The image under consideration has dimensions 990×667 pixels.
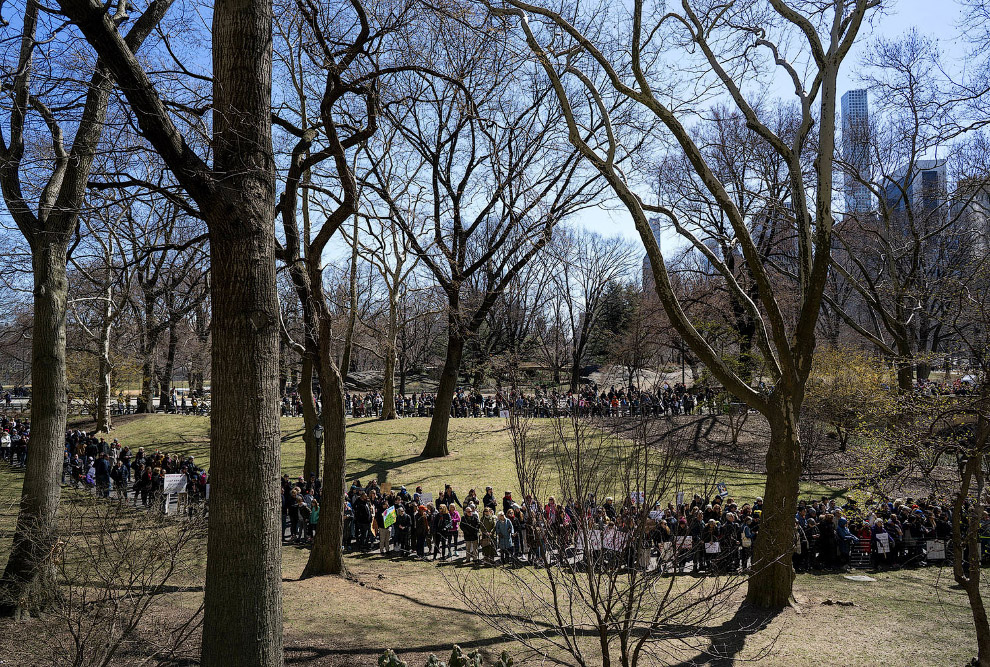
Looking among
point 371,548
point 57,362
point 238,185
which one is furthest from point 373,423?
point 238,185

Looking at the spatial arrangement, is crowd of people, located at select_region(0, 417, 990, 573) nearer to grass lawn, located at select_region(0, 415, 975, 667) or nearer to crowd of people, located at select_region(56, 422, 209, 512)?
crowd of people, located at select_region(56, 422, 209, 512)

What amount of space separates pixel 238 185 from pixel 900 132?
19.5 m

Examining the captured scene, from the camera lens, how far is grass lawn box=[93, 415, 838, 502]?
21.1 meters

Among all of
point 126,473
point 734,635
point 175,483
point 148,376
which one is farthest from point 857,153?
point 148,376

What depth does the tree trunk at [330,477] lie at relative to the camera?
1204cm

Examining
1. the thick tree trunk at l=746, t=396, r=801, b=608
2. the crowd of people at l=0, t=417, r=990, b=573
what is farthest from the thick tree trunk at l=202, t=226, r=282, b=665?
the crowd of people at l=0, t=417, r=990, b=573

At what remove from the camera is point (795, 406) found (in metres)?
9.87

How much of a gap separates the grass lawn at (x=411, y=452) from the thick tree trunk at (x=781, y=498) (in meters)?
7.57

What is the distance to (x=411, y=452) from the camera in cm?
2473

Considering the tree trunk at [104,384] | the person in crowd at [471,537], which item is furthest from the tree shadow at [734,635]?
the tree trunk at [104,384]

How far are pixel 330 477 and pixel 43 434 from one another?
15.7ft

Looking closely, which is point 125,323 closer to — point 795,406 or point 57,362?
point 57,362

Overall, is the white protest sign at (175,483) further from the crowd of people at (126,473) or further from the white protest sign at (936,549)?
the white protest sign at (936,549)

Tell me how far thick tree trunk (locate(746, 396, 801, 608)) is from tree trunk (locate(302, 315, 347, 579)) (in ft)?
24.9
